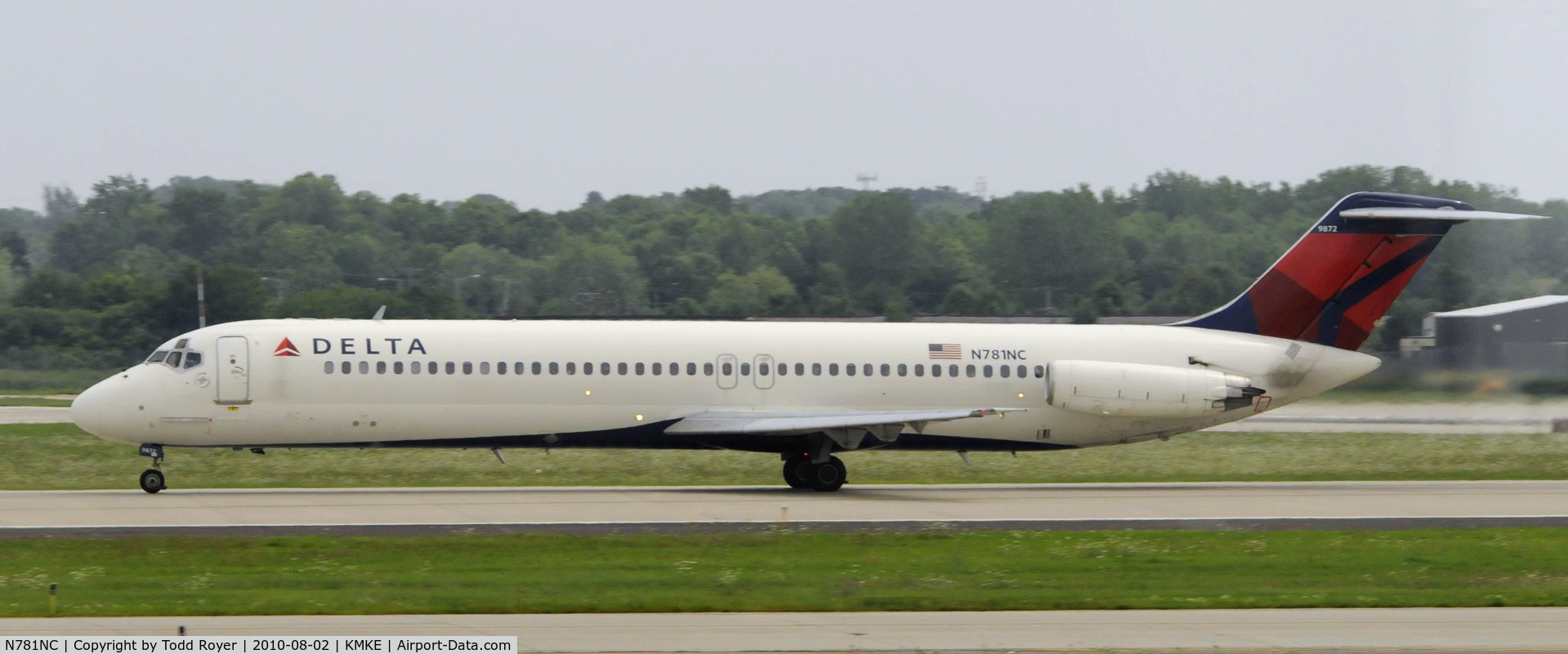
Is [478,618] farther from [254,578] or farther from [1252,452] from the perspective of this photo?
[1252,452]

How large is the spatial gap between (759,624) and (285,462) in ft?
71.2

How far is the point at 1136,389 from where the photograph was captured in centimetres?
2934

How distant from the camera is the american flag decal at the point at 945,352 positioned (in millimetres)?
29625

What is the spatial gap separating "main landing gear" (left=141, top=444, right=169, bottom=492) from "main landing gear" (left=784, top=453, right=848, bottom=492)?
10.7 meters

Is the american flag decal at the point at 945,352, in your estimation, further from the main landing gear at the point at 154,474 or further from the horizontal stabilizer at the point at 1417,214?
the main landing gear at the point at 154,474

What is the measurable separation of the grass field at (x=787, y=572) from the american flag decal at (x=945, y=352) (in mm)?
7836

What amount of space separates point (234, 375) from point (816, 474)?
10095 millimetres

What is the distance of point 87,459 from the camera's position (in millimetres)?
33969

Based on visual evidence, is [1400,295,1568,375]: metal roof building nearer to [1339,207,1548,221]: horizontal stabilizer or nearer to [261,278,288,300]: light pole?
[1339,207,1548,221]: horizontal stabilizer

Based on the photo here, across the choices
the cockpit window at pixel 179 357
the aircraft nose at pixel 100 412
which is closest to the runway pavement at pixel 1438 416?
the cockpit window at pixel 179 357

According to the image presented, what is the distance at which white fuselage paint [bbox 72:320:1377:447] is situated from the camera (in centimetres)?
2753

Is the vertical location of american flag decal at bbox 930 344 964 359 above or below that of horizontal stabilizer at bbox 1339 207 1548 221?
below

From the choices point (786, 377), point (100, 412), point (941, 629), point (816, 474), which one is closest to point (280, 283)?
point (100, 412)

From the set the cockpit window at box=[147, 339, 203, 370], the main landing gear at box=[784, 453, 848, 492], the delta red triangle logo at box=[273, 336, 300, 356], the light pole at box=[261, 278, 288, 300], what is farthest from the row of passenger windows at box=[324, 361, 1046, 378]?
the light pole at box=[261, 278, 288, 300]
